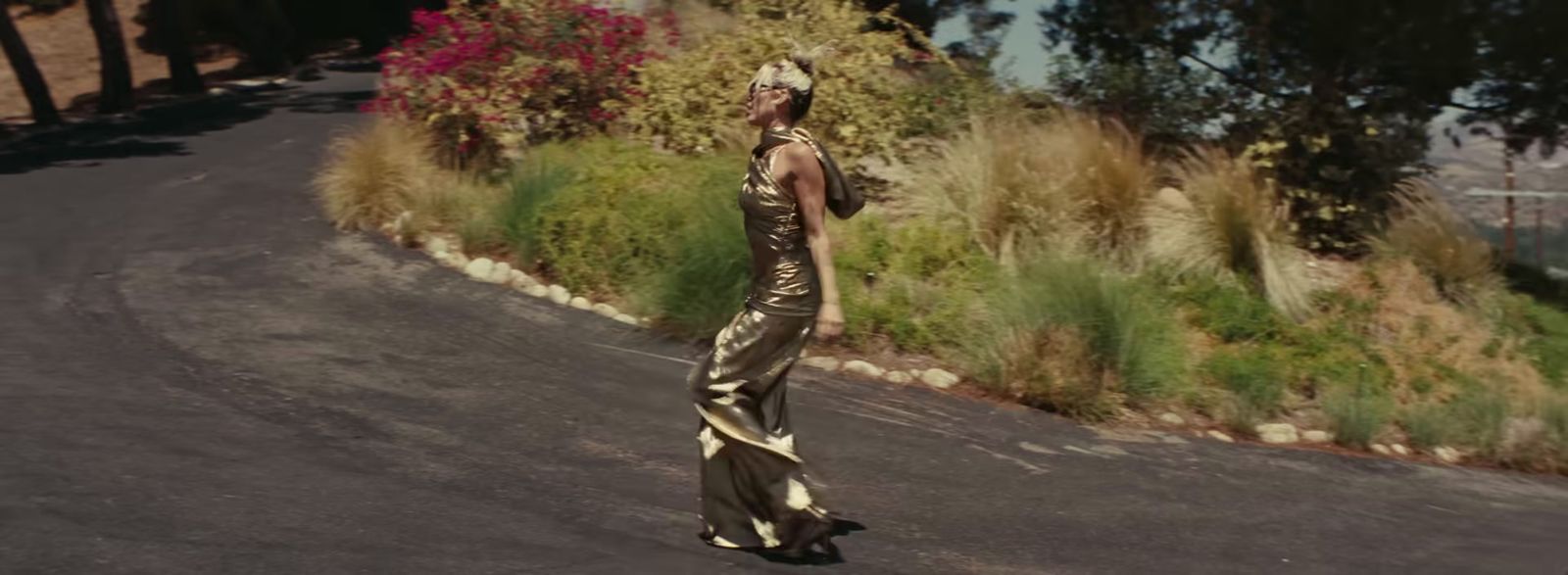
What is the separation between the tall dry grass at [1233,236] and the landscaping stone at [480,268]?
4.84 m

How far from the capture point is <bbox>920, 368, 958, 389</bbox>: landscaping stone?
32.0 ft

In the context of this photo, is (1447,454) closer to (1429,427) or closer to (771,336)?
(1429,427)

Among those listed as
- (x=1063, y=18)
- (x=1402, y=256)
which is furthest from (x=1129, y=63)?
(x=1402, y=256)

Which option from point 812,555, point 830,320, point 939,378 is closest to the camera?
point 830,320

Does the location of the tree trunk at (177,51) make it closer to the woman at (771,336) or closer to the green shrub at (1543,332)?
the green shrub at (1543,332)

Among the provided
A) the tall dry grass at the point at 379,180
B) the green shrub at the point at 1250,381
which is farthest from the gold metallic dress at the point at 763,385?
the tall dry grass at the point at 379,180

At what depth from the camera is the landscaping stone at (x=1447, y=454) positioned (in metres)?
9.79

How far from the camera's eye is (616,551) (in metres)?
5.88

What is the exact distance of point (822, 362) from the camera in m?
9.98

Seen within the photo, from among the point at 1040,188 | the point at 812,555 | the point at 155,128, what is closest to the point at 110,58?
the point at 155,128

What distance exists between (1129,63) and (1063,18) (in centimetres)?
99

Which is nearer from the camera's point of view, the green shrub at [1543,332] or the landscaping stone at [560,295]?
the landscaping stone at [560,295]

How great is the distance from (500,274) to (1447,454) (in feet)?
20.9

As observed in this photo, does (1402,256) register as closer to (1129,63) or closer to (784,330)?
(1129,63)
